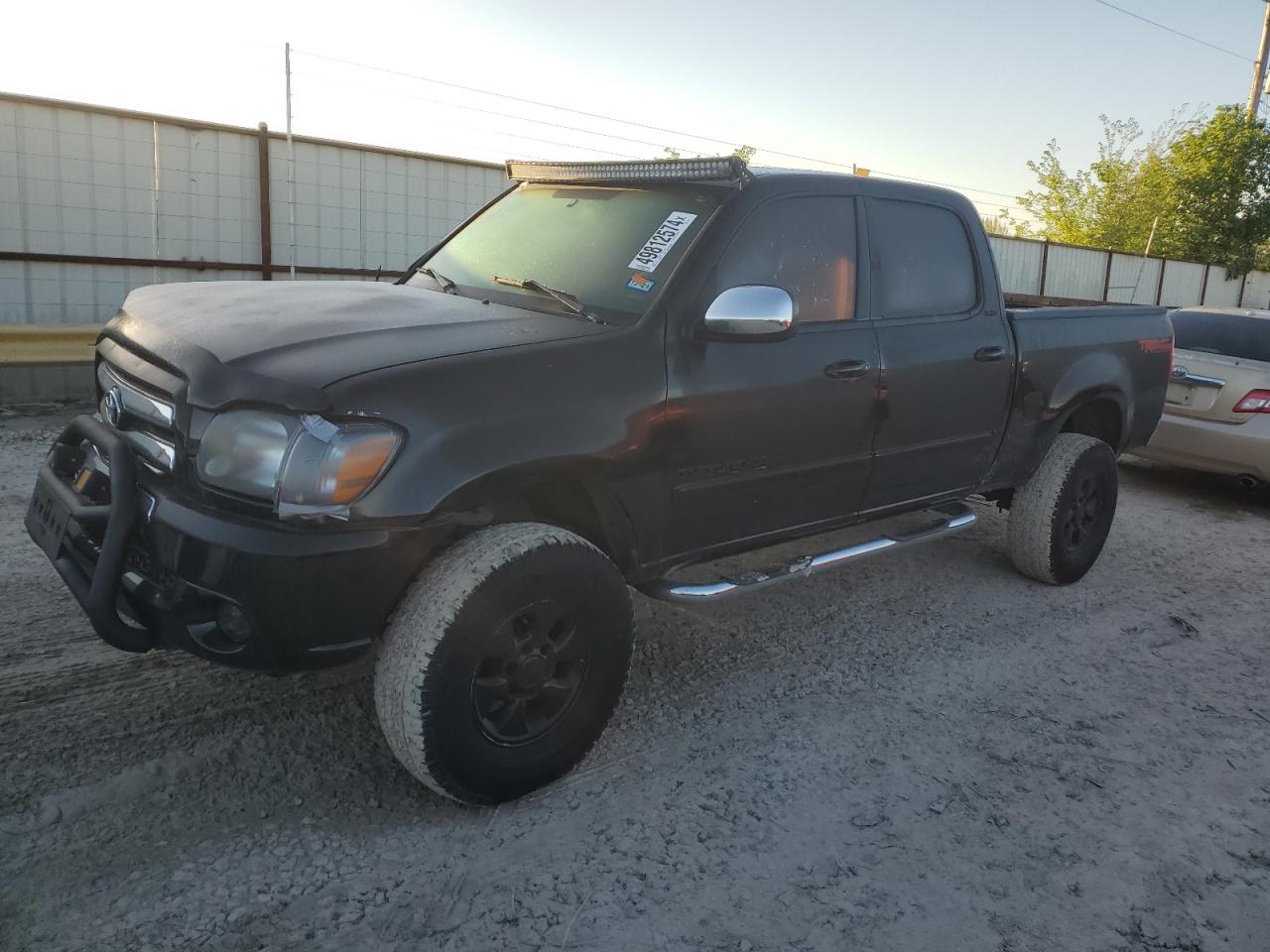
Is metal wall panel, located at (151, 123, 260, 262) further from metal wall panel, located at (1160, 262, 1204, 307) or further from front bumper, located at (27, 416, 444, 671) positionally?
metal wall panel, located at (1160, 262, 1204, 307)

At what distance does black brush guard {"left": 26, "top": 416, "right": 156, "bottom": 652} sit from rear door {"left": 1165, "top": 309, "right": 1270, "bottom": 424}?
6741mm

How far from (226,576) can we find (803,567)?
2015 millimetres

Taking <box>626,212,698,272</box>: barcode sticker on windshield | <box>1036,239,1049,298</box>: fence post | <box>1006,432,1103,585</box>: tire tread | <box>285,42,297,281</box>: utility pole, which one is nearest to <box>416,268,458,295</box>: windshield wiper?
<box>626,212,698,272</box>: barcode sticker on windshield

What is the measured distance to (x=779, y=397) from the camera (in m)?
3.31

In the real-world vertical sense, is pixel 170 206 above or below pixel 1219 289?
below

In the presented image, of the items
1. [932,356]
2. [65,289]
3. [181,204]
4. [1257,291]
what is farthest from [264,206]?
[1257,291]

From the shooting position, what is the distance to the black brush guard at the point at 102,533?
2.49m

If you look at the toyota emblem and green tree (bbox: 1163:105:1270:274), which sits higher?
green tree (bbox: 1163:105:1270:274)

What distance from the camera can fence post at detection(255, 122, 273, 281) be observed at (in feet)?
32.1

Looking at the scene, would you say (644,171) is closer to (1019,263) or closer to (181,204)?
(181,204)

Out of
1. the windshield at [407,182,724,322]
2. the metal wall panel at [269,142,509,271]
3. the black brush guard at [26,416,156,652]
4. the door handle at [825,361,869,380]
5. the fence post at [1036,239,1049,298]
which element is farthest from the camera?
the fence post at [1036,239,1049,298]

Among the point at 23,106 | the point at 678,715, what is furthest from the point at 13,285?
the point at 678,715

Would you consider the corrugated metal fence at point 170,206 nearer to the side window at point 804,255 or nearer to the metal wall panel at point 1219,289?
the side window at point 804,255

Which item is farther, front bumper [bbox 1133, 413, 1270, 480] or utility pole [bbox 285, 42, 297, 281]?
utility pole [bbox 285, 42, 297, 281]
